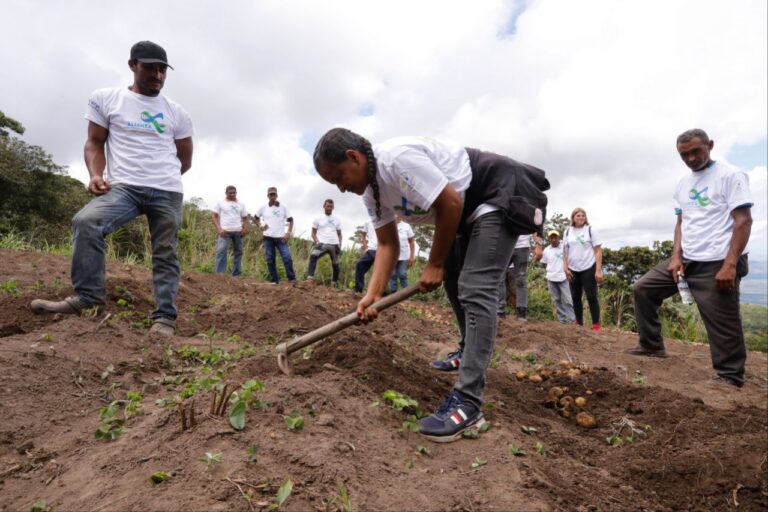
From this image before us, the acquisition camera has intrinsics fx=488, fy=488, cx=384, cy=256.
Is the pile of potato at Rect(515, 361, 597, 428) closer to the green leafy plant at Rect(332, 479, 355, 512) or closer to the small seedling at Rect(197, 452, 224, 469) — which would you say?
the green leafy plant at Rect(332, 479, 355, 512)

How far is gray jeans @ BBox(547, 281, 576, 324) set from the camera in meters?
7.82

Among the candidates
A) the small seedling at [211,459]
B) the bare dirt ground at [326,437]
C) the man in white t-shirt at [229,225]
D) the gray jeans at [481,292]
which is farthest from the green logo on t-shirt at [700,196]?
the man in white t-shirt at [229,225]

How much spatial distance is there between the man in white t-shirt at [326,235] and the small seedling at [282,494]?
810cm

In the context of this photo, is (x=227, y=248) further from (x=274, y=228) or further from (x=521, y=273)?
(x=521, y=273)

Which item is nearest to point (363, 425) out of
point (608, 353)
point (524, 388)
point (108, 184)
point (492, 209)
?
point (492, 209)

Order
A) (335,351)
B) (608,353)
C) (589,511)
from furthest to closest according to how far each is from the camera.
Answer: (608,353) → (335,351) → (589,511)

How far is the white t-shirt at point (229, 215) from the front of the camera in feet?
29.7

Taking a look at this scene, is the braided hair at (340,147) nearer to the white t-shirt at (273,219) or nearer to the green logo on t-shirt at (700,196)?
the green logo on t-shirt at (700,196)

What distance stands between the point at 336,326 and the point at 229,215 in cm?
714

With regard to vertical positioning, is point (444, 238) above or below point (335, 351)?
above

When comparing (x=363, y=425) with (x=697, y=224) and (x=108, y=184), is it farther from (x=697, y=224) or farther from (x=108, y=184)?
(x=697, y=224)

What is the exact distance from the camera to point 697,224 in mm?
3910

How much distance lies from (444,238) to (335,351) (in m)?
1.01

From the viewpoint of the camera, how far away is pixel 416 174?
2123 mm
